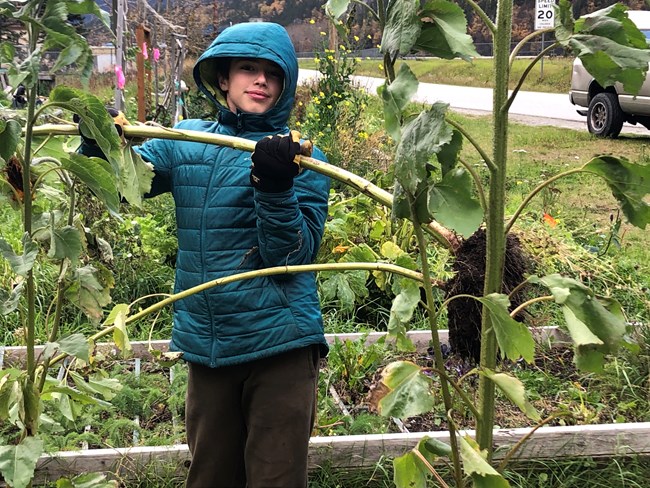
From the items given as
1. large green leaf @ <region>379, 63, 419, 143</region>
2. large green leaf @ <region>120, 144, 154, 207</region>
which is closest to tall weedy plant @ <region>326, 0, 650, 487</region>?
large green leaf @ <region>379, 63, 419, 143</region>

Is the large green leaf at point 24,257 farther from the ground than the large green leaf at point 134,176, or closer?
closer

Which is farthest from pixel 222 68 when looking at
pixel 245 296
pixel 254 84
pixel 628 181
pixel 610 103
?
pixel 610 103

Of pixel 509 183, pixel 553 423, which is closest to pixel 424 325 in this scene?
pixel 553 423

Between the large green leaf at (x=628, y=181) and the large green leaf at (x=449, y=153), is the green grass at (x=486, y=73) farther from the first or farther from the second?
the large green leaf at (x=449, y=153)

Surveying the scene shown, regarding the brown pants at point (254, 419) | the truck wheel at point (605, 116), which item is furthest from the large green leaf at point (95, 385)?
the truck wheel at point (605, 116)

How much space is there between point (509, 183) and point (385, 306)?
4071 millimetres

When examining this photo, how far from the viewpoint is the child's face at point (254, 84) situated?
225cm

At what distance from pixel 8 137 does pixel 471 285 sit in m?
1.48

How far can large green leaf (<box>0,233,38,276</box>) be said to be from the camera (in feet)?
5.06

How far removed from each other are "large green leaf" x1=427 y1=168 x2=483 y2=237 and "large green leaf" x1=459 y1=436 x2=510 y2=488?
1.32 feet

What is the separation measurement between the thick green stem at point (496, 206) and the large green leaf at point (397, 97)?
24 cm

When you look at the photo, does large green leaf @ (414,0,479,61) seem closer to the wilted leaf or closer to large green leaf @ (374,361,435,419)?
large green leaf @ (374,361,435,419)

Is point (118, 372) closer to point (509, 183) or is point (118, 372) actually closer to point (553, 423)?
point (553, 423)

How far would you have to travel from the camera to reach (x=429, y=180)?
137cm
